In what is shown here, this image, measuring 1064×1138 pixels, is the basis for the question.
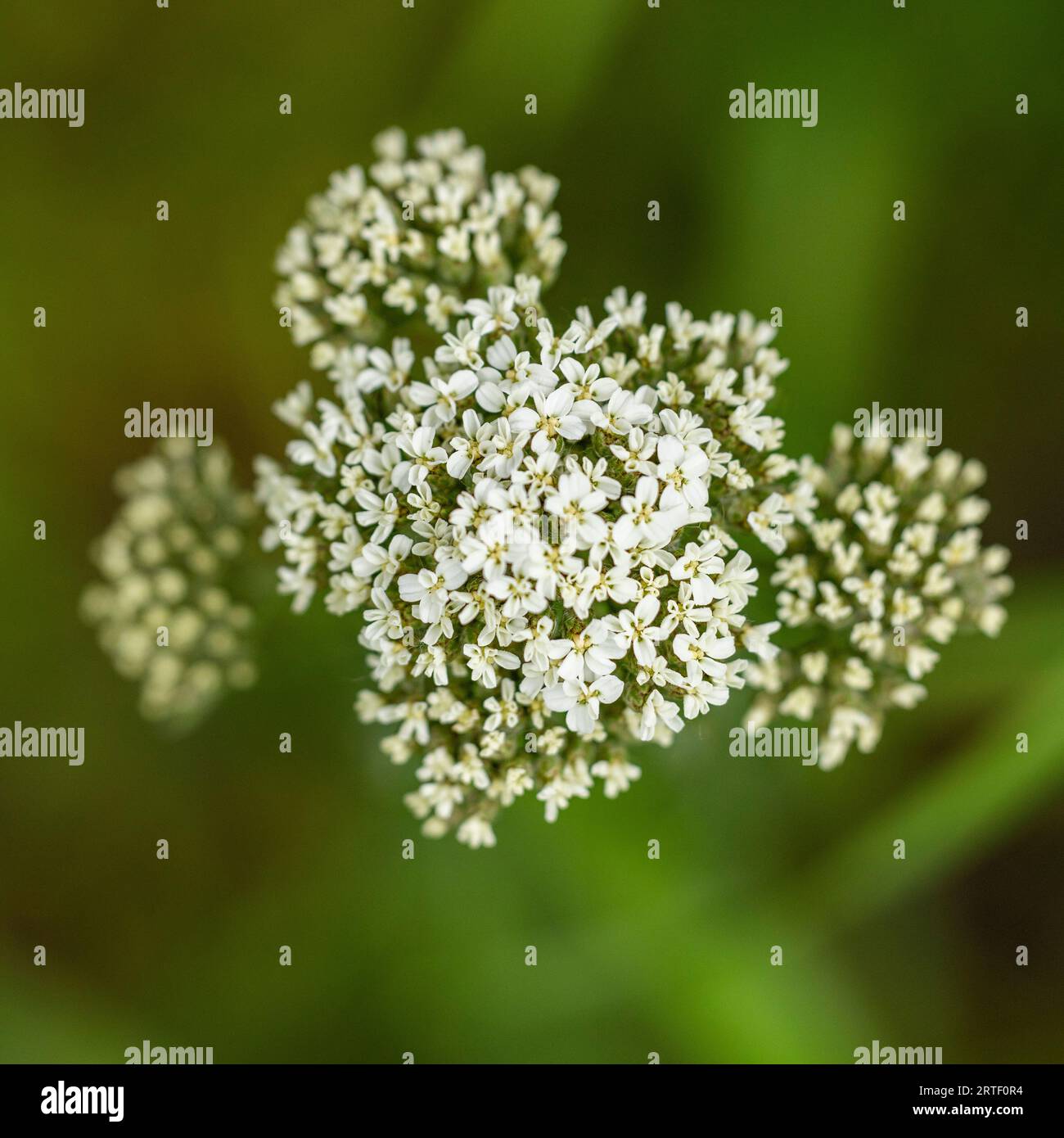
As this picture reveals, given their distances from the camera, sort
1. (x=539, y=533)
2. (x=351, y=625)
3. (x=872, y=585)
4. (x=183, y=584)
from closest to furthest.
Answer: (x=539, y=533) < (x=872, y=585) < (x=351, y=625) < (x=183, y=584)

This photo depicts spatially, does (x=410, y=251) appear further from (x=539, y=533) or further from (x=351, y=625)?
(x=351, y=625)

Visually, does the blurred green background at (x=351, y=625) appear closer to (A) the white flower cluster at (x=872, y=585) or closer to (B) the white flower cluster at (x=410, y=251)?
(A) the white flower cluster at (x=872, y=585)

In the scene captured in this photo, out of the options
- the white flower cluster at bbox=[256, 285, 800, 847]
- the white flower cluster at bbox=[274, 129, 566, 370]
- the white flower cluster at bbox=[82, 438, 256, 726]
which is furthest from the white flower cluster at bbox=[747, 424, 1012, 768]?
the white flower cluster at bbox=[82, 438, 256, 726]

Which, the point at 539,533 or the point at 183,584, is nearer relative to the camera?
the point at 539,533

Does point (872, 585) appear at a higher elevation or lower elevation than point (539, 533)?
lower

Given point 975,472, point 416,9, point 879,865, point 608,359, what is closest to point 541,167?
point 416,9

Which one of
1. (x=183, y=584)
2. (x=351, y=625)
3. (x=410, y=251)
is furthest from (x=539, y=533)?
(x=183, y=584)
